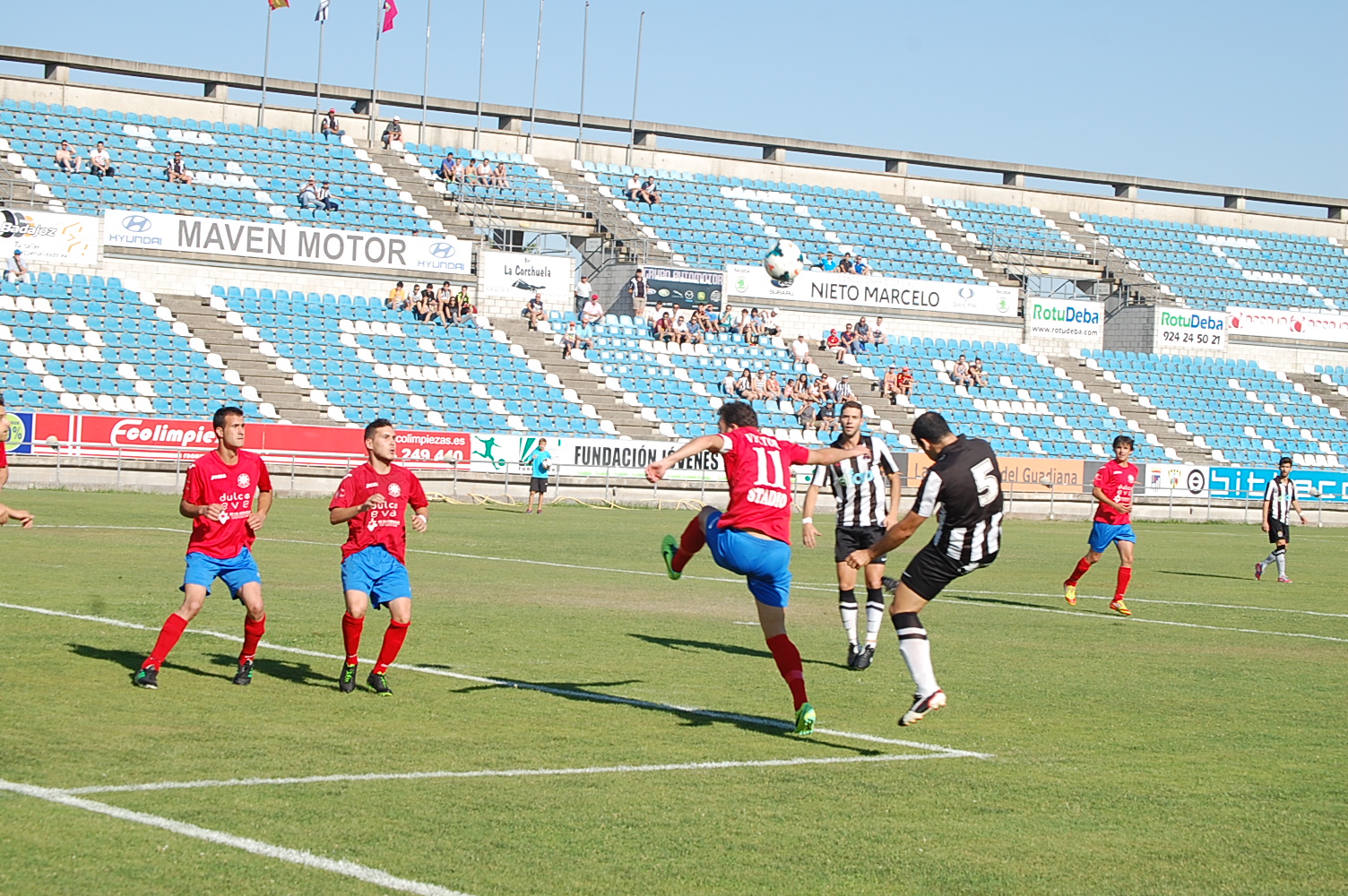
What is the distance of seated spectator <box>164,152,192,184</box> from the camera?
4653cm

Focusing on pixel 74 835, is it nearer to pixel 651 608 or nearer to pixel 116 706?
pixel 116 706

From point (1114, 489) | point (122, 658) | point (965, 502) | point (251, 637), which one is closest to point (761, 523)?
point (965, 502)

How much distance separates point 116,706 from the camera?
31.7 feet

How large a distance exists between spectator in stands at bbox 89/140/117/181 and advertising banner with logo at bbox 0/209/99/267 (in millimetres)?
2687

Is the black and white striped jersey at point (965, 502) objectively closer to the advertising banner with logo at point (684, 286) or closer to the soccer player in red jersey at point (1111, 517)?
the soccer player in red jersey at point (1111, 517)

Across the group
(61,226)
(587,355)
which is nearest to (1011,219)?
(587,355)

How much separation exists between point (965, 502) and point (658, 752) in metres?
2.57

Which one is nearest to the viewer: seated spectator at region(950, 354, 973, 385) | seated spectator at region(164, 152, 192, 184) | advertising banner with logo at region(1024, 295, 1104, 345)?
seated spectator at region(164, 152, 192, 184)

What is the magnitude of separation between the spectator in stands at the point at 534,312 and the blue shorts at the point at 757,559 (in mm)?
39159

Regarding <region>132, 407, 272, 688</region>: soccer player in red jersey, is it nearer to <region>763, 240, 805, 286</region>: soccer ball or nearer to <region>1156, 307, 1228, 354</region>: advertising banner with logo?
<region>763, 240, 805, 286</region>: soccer ball

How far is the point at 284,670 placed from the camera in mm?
11672

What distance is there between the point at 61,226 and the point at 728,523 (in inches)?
1508

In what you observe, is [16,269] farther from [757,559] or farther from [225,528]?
[757,559]

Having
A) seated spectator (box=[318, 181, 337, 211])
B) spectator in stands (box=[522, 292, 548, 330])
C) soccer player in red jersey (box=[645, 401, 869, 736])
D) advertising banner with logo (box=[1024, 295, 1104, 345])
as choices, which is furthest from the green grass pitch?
advertising banner with logo (box=[1024, 295, 1104, 345])
